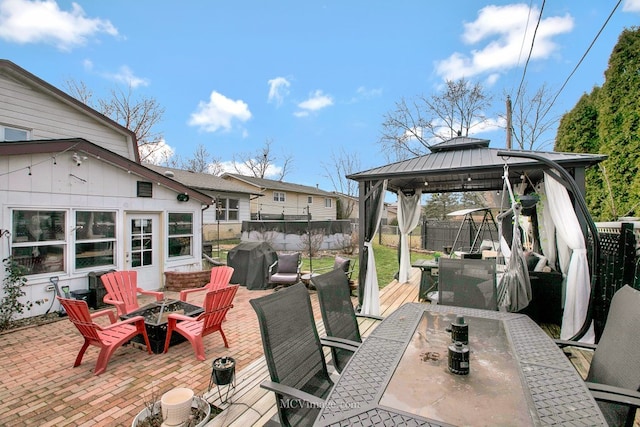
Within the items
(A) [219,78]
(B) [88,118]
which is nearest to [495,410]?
(B) [88,118]

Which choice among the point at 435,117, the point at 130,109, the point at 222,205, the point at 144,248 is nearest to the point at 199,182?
the point at 222,205

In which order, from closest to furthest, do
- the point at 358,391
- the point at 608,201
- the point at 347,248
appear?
the point at 358,391, the point at 608,201, the point at 347,248

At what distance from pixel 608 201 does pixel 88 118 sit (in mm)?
13819

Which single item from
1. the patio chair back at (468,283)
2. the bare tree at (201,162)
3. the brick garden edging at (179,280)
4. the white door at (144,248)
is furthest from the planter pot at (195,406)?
the bare tree at (201,162)

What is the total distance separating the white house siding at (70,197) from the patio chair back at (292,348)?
18.3 feet

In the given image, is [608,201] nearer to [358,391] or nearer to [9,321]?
[358,391]

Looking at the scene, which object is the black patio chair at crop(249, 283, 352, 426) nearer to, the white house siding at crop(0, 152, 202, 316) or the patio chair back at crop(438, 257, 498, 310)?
the patio chair back at crop(438, 257, 498, 310)

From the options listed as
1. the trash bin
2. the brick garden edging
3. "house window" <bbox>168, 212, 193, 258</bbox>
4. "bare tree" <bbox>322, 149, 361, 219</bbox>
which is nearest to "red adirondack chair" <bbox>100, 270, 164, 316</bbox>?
the trash bin

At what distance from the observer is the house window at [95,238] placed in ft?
19.1

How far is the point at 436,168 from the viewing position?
4.67 m

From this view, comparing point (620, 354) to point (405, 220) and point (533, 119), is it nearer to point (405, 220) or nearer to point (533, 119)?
point (405, 220)

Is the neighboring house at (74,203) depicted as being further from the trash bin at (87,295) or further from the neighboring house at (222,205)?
the neighboring house at (222,205)

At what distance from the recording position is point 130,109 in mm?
16078

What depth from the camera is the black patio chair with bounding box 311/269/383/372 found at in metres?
2.44
